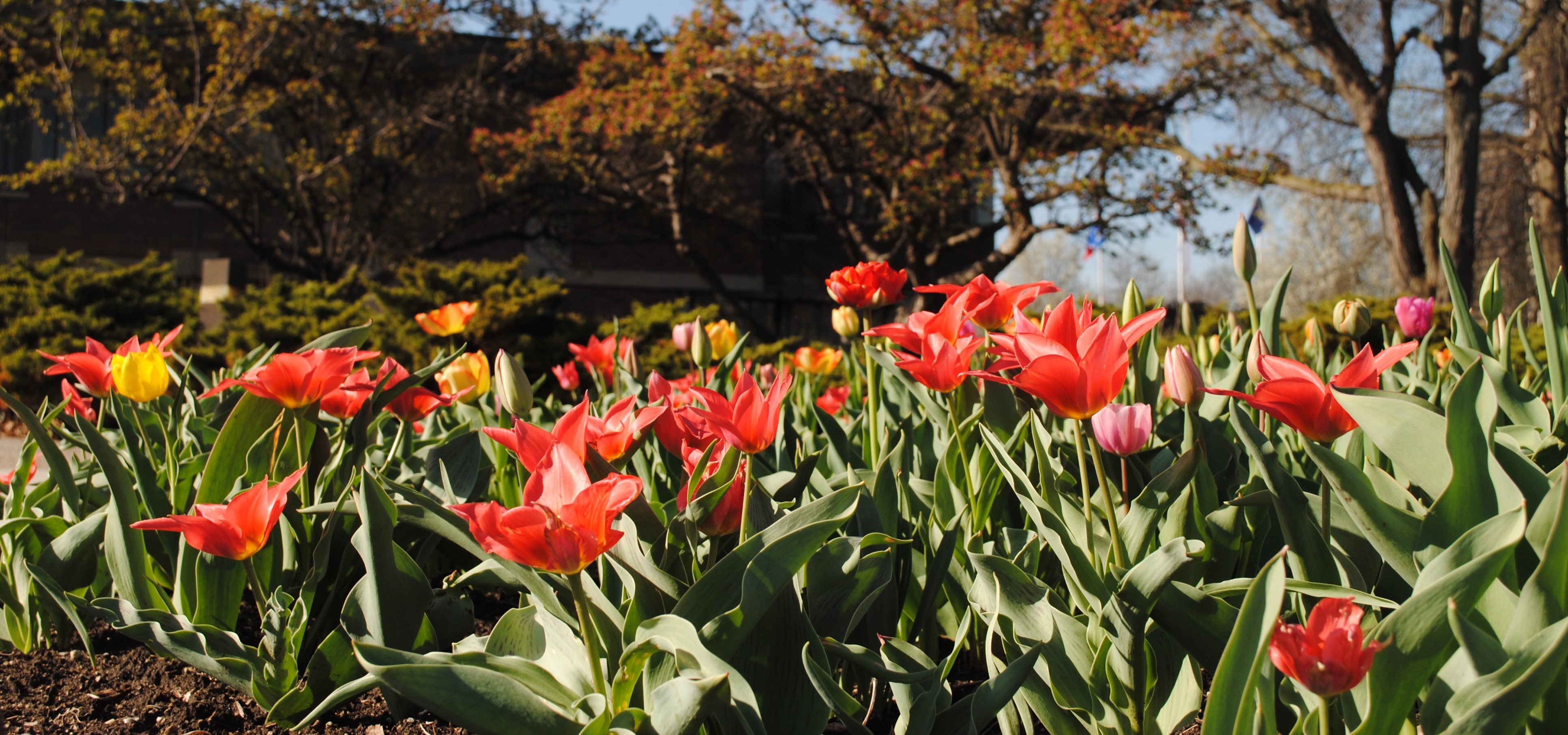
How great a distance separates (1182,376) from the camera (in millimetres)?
1156

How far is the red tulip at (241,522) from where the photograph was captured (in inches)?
44.1

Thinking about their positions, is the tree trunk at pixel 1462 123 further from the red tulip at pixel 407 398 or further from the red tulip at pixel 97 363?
the red tulip at pixel 97 363

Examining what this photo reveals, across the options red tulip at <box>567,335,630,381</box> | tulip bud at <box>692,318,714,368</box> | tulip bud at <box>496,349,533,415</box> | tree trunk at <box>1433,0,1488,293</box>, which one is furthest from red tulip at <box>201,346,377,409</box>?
tree trunk at <box>1433,0,1488,293</box>

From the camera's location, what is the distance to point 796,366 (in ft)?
11.2

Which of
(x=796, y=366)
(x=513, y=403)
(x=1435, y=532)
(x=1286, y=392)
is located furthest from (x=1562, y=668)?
(x=796, y=366)

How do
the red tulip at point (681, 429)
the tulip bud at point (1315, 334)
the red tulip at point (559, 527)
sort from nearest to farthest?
1. the red tulip at point (559, 527)
2. the red tulip at point (681, 429)
3. the tulip bud at point (1315, 334)

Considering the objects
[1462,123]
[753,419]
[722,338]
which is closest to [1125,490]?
[753,419]

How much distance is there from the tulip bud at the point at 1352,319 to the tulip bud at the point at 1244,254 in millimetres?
242

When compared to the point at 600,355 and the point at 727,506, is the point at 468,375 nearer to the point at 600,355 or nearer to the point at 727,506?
the point at 600,355

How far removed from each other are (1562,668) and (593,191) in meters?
12.6

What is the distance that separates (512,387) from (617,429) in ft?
0.96

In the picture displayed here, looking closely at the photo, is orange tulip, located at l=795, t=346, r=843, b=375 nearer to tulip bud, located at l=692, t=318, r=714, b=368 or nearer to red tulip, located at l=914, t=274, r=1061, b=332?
tulip bud, located at l=692, t=318, r=714, b=368

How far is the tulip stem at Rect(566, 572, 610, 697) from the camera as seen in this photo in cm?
87

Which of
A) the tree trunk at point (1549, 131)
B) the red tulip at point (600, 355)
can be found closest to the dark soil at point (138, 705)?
the red tulip at point (600, 355)
